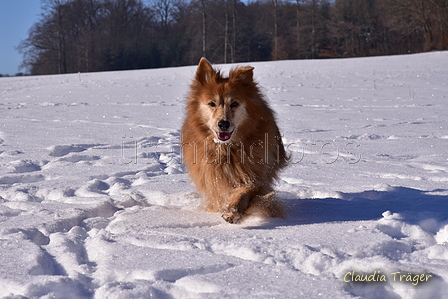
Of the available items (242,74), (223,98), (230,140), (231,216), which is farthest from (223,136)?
(231,216)

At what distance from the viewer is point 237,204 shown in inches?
112

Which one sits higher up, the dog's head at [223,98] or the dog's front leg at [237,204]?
the dog's head at [223,98]

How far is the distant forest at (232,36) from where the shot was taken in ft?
107

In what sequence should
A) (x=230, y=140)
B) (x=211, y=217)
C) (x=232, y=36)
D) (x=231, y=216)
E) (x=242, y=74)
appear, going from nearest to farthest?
(x=231, y=216) < (x=211, y=217) < (x=230, y=140) < (x=242, y=74) < (x=232, y=36)

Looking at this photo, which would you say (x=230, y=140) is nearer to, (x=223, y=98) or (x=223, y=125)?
(x=223, y=125)

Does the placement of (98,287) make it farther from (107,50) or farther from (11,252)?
(107,50)

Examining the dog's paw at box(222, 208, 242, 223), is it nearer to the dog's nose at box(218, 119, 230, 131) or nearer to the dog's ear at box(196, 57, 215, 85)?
the dog's nose at box(218, 119, 230, 131)

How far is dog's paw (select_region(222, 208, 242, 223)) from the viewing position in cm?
277

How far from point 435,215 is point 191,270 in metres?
1.71

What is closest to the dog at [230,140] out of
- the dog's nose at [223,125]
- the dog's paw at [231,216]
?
the dog's nose at [223,125]

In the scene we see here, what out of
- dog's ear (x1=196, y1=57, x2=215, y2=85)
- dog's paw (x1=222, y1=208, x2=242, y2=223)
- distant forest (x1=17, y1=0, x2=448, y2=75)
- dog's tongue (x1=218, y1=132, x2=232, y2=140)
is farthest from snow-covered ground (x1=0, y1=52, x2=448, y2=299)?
distant forest (x1=17, y1=0, x2=448, y2=75)

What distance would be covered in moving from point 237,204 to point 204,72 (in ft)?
3.86

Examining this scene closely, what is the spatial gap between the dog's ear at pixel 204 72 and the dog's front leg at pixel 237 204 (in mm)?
946

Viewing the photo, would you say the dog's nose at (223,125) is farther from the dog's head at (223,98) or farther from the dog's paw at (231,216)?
the dog's paw at (231,216)
